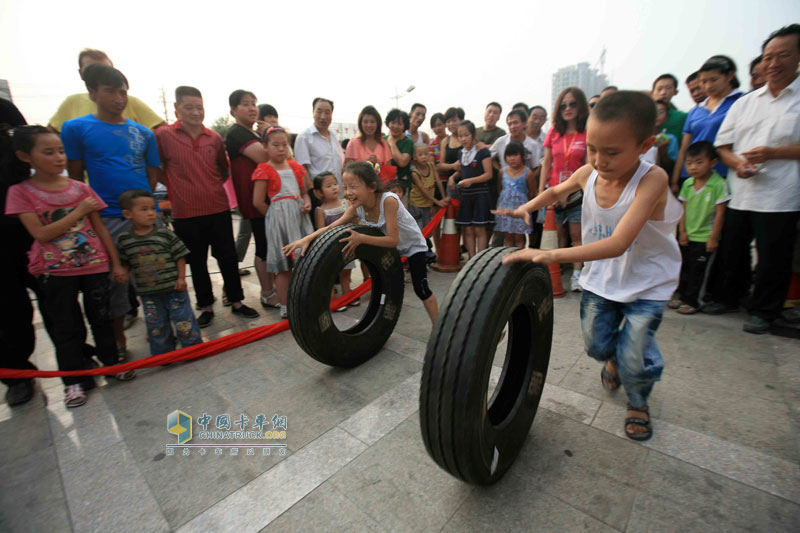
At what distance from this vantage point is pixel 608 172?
182 centimetres

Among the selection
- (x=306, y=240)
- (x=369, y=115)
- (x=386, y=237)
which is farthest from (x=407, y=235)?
(x=369, y=115)

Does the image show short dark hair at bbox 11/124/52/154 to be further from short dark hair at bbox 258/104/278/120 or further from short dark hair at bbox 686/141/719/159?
short dark hair at bbox 686/141/719/159

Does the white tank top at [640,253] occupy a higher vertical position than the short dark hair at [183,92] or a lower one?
lower

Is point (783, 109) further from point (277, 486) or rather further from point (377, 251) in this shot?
point (277, 486)

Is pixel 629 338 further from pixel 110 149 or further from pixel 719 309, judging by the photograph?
pixel 110 149

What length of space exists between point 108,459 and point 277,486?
1.16 metres

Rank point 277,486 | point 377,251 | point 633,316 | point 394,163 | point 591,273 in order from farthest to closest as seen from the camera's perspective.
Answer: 1. point 394,163
2. point 377,251
3. point 591,273
4. point 633,316
5. point 277,486

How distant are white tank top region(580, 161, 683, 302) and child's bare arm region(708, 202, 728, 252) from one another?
2332 millimetres

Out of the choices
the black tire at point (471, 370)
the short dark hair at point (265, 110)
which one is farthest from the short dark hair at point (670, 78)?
the short dark hair at point (265, 110)

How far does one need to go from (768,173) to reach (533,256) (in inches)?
126

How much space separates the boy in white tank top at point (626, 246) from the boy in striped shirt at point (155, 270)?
294 centimetres

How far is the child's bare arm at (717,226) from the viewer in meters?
3.71

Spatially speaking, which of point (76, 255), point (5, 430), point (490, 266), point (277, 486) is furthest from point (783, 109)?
point (5, 430)

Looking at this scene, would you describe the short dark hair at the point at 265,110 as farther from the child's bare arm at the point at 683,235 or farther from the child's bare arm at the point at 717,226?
the child's bare arm at the point at 717,226
